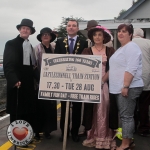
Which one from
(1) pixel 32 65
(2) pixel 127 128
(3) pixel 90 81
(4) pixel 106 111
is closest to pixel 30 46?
(1) pixel 32 65

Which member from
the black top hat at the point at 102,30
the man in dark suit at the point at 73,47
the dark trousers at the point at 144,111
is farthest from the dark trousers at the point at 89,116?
the dark trousers at the point at 144,111

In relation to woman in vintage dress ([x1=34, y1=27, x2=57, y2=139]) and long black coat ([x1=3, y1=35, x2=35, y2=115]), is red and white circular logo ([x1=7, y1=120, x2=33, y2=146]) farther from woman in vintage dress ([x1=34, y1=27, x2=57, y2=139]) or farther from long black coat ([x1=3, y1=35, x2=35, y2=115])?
woman in vintage dress ([x1=34, y1=27, x2=57, y2=139])

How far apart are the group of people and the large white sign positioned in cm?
36

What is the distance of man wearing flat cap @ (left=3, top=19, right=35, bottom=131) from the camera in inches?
153

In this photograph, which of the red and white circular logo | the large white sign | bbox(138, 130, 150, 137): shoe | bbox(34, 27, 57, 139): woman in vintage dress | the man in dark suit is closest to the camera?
the large white sign

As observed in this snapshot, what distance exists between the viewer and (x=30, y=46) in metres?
4.20

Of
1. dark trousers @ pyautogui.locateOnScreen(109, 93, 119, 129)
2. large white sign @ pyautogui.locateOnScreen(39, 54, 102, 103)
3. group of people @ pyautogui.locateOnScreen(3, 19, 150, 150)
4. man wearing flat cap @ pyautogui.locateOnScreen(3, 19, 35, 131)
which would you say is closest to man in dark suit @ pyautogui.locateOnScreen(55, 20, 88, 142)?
group of people @ pyautogui.locateOnScreen(3, 19, 150, 150)

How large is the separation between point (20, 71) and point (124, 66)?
161 centimetres

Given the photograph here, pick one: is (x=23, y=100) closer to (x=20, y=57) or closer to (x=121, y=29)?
(x=20, y=57)

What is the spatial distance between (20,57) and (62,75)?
865mm

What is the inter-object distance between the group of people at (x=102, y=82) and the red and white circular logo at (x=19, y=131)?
417 mm

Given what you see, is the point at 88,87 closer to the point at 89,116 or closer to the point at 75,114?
the point at 89,116

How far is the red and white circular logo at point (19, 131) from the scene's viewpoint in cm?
356

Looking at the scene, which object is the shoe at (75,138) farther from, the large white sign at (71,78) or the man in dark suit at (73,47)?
the large white sign at (71,78)
